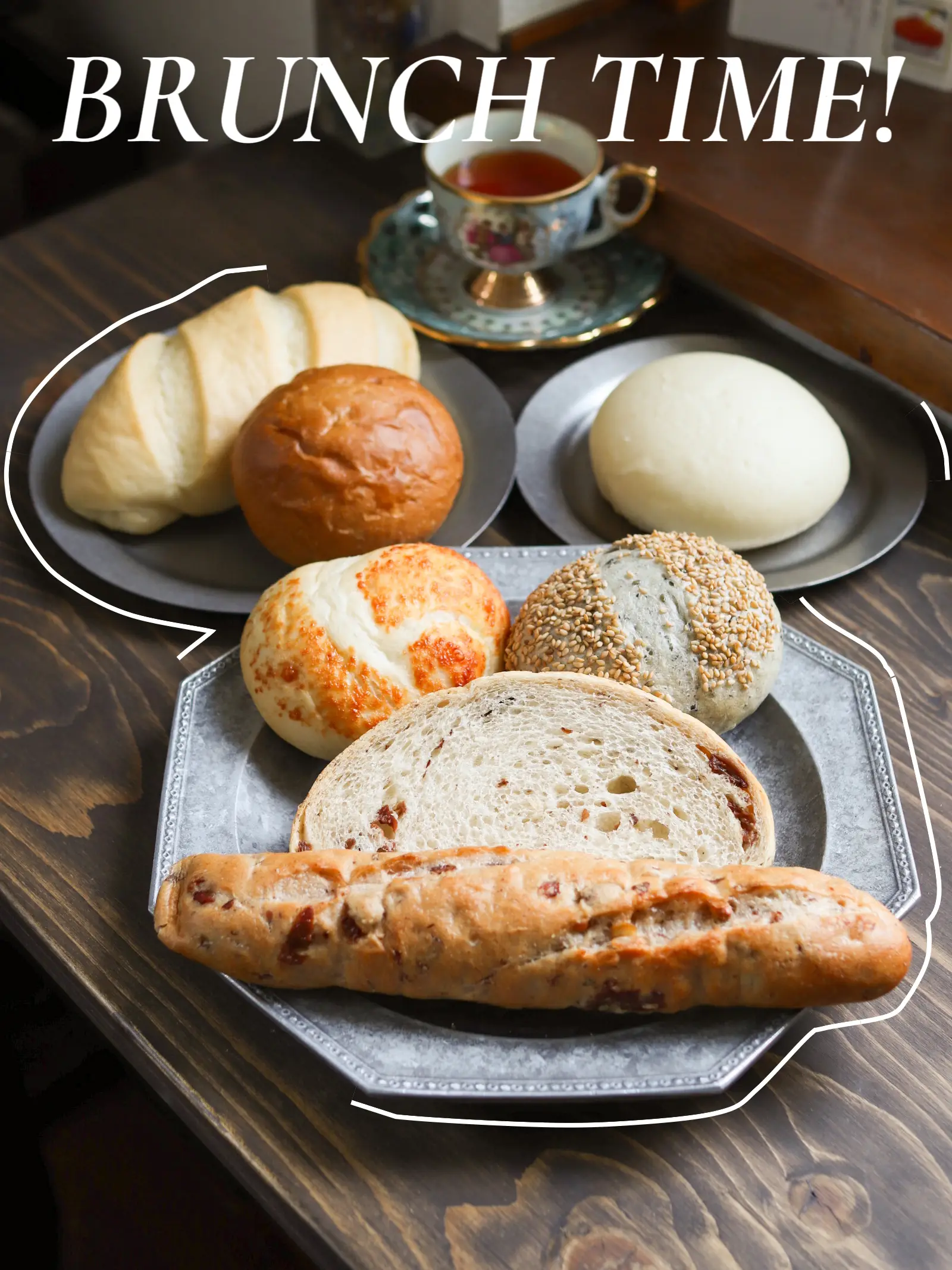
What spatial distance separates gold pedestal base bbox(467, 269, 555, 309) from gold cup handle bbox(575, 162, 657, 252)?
0.24ft

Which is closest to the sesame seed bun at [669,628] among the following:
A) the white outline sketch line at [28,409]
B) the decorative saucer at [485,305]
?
the white outline sketch line at [28,409]

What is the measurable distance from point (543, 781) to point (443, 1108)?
9.7 inches

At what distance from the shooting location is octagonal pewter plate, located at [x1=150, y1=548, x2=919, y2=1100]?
744 millimetres

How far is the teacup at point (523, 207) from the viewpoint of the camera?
1.38 meters

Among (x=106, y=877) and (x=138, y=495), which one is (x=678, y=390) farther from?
(x=106, y=877)

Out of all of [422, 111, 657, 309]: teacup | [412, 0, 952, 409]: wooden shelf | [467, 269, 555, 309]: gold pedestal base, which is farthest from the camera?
[467, 269, 555, 309]: gold pedestal base

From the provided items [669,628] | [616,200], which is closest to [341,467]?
[669,628]

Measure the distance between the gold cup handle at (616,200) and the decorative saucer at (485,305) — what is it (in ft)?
0.22

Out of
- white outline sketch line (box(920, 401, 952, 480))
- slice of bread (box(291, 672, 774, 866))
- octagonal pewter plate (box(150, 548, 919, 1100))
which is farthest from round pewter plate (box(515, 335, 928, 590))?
slice of bread (box(291, 672, 774, 866))

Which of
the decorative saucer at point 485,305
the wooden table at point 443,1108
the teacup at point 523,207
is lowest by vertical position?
the wooden table at point 443,1108

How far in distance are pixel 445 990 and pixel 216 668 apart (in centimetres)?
39

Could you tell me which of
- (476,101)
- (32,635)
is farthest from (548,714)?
(476,101)

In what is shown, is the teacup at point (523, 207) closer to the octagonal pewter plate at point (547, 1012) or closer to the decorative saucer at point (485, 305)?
the decorative saucer at point (485, 305)

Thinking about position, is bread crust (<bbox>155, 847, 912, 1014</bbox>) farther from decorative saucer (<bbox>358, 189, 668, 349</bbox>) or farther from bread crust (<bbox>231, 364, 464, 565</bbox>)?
decorative saucer (<bbox>358, 189, 668, 349</bbox>)
